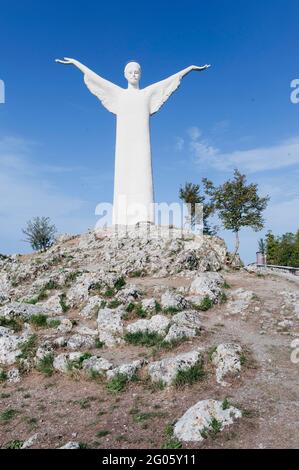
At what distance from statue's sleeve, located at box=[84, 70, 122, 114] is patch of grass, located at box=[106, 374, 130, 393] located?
22943 millimetres

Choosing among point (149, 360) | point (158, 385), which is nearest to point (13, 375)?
point (149, 360)

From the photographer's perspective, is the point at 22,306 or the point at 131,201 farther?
the point at 131,201

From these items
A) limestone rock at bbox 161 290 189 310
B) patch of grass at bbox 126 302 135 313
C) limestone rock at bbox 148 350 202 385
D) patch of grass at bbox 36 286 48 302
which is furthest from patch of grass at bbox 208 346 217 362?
patch of grass at bbox 36 286 48 302

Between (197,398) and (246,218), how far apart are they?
27949mm

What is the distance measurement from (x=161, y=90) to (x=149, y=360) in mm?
23225

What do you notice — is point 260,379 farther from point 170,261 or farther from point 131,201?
point 131,201

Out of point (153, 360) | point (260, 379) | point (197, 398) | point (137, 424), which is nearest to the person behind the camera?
point (137, 424)

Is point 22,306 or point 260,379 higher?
point 22,306

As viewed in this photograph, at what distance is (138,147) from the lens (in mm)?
28578

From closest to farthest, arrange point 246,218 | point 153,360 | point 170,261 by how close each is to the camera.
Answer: point 153,360 → point 170,261 → point 246,218

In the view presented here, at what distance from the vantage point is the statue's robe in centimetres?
2786

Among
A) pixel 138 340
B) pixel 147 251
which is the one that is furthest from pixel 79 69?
pixel 138 340

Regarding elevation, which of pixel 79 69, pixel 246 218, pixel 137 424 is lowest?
pixel 137 424

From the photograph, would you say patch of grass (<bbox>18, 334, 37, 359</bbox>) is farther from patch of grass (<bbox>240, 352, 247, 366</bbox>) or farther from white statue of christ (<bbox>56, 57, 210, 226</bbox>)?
white statue of christ (<bbox>56, 57, 210, 226</bbox>)
